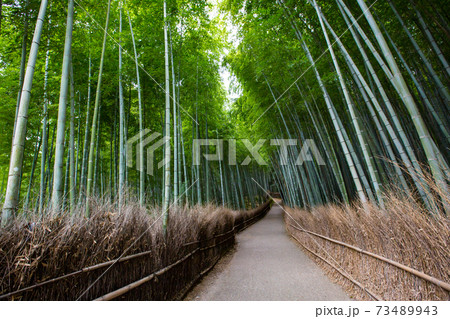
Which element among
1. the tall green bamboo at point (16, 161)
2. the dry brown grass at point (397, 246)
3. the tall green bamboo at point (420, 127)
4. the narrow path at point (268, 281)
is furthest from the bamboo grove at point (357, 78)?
the tall green bamboo at point (16, 161)

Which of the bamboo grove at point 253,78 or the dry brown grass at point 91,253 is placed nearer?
the dry brown grass at point 91,253

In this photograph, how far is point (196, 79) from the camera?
5.35 m

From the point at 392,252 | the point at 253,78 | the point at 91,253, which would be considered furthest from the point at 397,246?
the point at 253,78

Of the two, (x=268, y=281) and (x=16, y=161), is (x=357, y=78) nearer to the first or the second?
(x=268, y=281)

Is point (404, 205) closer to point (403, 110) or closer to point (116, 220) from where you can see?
point (116, 220)

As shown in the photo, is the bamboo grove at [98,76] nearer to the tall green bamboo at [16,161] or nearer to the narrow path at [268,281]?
the tall green bamboo at [16,161]

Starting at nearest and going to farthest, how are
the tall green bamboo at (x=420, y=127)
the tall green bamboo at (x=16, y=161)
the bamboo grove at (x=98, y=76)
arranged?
the tall green bamboo at (x=16, y=161) → the tall green bamboo at (x=420, y=127) → the bamboo grove at (x=98, y=76)

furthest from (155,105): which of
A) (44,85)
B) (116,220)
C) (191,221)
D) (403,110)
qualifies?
(403,110)

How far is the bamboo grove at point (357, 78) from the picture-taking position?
249 centimetres

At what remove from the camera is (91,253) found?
141 centimetres

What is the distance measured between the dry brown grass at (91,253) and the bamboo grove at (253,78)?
236mm

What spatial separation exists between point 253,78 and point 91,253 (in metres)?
4.67

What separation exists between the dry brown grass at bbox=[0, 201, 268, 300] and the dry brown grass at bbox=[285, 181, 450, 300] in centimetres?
185

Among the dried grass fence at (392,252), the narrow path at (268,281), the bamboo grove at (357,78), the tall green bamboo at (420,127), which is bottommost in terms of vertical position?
the narrow path at (268,281)
